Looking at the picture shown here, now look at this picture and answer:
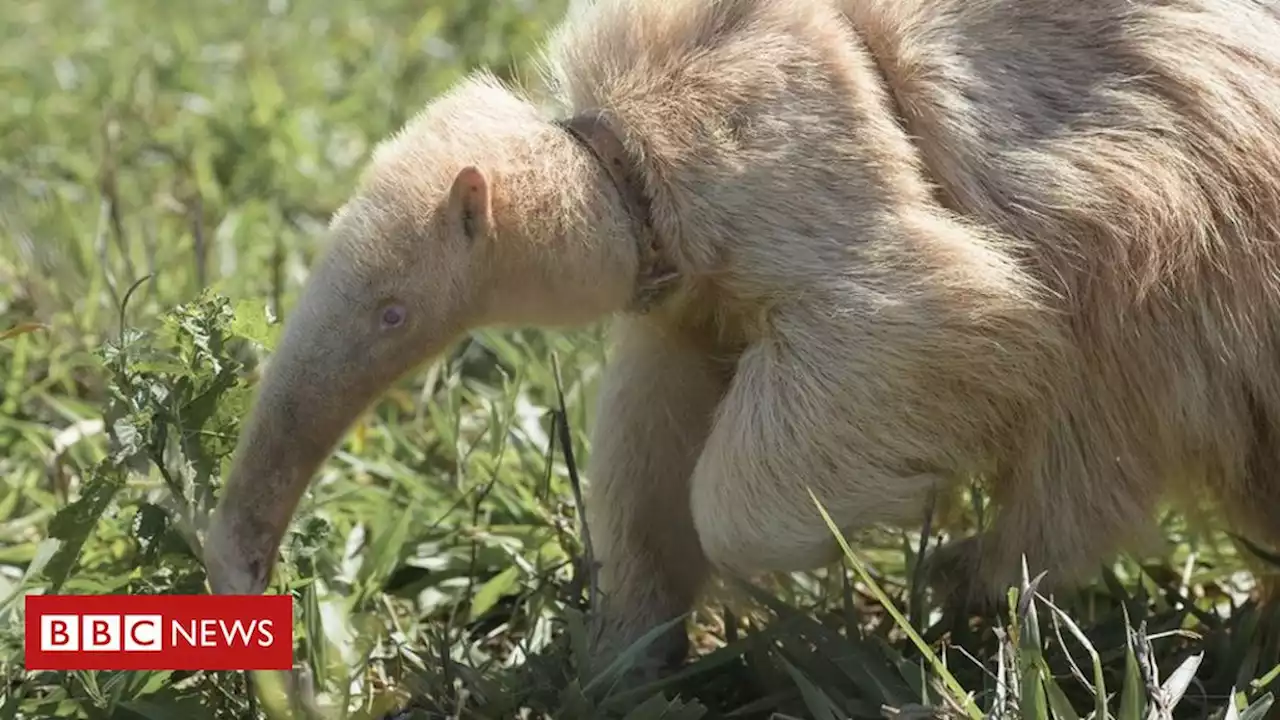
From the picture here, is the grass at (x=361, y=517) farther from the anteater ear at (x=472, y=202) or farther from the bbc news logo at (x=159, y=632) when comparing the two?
the anteater ear at (x=472, y=202)

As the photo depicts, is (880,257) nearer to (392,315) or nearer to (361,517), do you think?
(392,315)

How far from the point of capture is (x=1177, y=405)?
3113mm

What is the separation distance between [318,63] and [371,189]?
3224 mm

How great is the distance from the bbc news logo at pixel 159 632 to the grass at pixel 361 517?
0.17ft

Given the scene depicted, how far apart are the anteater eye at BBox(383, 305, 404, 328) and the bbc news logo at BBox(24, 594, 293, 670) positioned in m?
0.54

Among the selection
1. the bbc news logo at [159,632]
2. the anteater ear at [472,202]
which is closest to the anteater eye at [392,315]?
the anteater ear at [472,202]

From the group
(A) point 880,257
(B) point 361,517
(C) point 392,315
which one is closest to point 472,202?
(C) point 392,315

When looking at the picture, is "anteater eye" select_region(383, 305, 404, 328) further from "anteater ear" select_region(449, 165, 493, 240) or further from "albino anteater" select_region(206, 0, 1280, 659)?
"anteater ear" select_region(449, 165, 493, 240)

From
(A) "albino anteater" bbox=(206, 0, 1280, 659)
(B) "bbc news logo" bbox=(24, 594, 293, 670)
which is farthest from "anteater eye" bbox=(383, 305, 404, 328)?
(B) "bbc news logo" bbox=(24, 594, 293, 670)

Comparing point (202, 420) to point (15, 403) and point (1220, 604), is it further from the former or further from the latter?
point (1220, 604)

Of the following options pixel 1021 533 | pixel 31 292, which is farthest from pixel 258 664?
pixel 31 292

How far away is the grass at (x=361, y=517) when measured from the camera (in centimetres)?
305

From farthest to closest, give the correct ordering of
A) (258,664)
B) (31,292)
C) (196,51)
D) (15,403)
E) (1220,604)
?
(196,51)
(31,292)
(15,403)
(1220,604)
(258,664)

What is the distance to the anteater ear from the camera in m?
2.95
